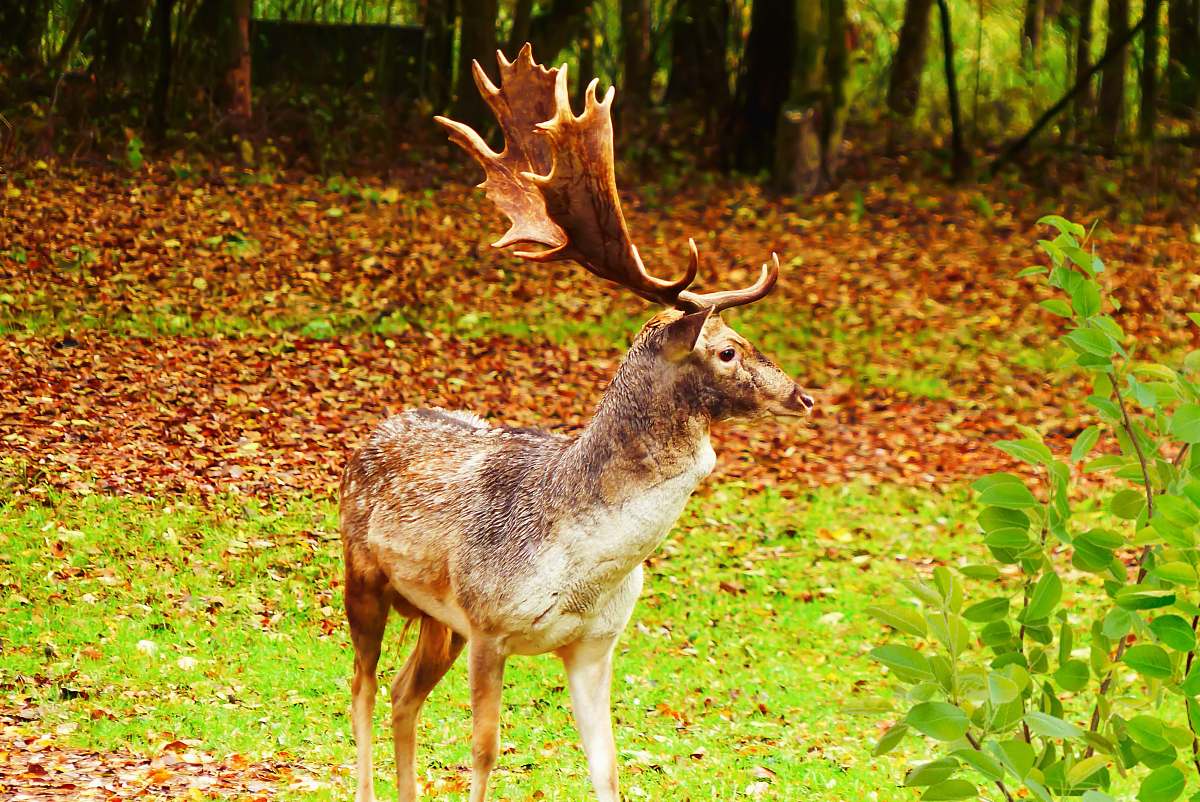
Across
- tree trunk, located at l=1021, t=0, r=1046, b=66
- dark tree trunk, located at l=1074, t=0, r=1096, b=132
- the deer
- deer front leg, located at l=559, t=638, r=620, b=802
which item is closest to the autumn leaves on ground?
the deer

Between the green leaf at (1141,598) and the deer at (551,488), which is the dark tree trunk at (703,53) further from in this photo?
the green leaf at (1141,598)

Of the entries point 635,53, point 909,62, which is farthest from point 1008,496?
point 909,62

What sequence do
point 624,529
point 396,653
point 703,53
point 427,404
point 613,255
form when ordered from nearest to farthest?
point 624,529 < point 613,255 < point 396,653 < point 427,404 < point 703,53

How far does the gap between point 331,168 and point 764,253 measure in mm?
5493

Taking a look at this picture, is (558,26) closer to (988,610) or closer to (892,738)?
(988,610)

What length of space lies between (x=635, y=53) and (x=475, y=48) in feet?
11.3

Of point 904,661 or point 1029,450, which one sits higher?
point 1029,450

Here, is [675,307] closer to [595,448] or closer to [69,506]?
[595,448]

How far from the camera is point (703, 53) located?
22016 millimetres

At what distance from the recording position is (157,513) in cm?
1033

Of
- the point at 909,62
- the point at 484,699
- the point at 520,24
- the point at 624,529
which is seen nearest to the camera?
the point at 624,529

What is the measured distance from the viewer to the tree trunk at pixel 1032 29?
26.1 m

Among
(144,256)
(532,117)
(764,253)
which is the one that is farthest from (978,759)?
(764,253)

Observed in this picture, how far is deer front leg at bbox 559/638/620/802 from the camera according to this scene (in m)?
5.48
